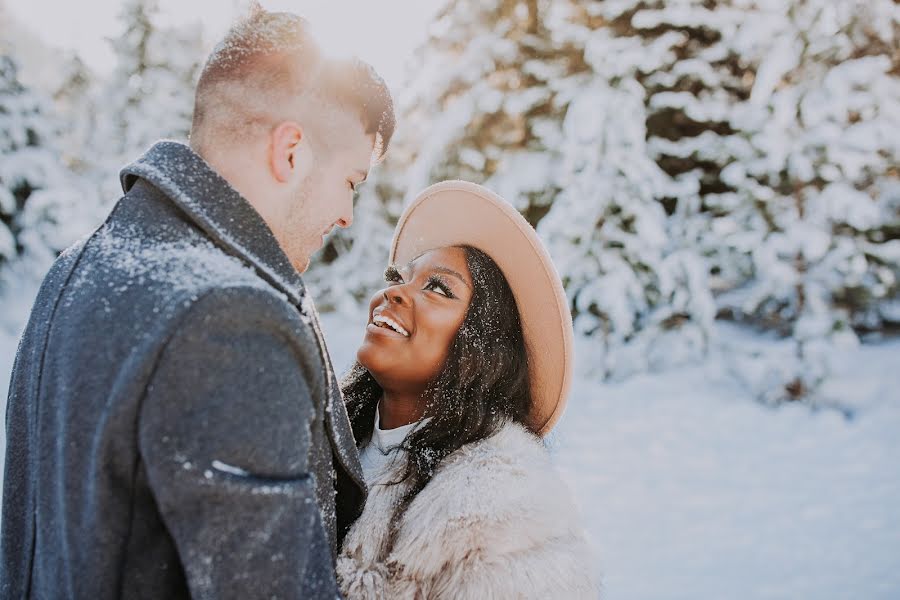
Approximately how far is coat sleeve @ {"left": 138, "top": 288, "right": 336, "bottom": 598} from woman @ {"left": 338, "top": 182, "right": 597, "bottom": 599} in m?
0.67

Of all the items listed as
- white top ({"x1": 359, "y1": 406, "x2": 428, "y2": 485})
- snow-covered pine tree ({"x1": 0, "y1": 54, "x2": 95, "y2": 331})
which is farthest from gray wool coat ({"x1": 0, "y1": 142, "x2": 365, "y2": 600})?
snow-covered pine tree ({"x1": 0, "y1": 54, "x2": 95, "y2": 331})

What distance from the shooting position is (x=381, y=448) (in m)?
2.22

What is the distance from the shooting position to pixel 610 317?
6.54 meters

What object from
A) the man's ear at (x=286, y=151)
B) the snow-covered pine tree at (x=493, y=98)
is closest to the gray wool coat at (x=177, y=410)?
the man's ear at (x=286, y=151)

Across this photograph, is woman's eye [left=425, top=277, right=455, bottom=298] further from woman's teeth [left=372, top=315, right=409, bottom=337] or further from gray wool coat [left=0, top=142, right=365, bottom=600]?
gray wool coat [left=0, top=142, right=365, bottom=600]

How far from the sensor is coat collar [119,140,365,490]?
116 cm

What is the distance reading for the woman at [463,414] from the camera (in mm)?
1611

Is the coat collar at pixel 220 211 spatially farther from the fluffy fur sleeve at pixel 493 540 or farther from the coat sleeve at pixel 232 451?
the fluffy fur sleeve at pixel 493 540

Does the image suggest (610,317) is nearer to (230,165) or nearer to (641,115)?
(641,115)

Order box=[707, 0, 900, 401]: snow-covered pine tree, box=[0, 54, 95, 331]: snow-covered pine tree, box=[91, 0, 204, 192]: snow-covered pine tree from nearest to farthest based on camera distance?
box=[707, 0, 900, 401]: snow-covered pine tree, box=[0, 54, 95, 331]: snow-covered pine tree, box=[91, 0, 204, 192]: snow-covered pine tree

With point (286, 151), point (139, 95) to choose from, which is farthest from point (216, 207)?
point (139, 95)

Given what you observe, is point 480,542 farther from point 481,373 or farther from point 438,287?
point 438,287

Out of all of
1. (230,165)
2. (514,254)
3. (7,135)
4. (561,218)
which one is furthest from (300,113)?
(7,135)

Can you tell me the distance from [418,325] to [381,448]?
46 centimetres
